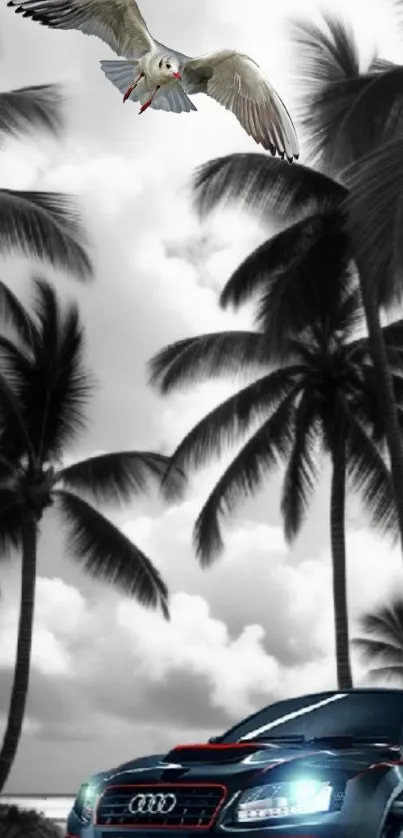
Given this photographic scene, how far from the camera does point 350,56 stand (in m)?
27.1

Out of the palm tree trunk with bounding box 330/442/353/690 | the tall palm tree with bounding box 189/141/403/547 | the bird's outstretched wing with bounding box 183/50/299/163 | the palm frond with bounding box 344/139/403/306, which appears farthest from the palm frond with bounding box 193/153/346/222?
the bird's outstretched wing with bounding box 183/50/299/163

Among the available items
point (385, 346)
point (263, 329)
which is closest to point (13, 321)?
point (263, 329)

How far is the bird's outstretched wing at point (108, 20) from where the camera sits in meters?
7.68

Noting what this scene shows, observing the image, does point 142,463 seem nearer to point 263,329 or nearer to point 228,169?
point 263,329

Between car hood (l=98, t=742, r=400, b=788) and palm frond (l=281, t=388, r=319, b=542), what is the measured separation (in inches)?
884

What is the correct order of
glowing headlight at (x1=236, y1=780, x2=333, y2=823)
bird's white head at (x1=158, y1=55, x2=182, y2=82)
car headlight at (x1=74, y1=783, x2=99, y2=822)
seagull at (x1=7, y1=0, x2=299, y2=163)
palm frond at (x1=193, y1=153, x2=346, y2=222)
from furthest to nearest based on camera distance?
palm frond at (x1=193, y1=153, x2=346, y2=222) < seagull at (x1=7, y1=0, x2=299, y2=163) < bird's white head at (x1=158, y1=55, x2=182, y2=82) < car headlight at (x1=74, y1=783, x2=99, y2=822) < glowing headlight at (x1=236, y1=780, x2=333, y2=823)

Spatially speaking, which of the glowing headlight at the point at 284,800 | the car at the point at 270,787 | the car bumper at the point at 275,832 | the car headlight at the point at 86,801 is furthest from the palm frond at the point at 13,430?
the glowing headlight at the point at 284,800

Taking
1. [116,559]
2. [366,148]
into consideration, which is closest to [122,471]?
[116,559]

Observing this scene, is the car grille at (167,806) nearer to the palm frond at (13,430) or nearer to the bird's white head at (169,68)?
the bird's white head at (169,68)

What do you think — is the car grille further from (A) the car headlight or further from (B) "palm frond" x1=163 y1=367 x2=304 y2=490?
(B) "palm frond" x1=163 y1=367 x2=304 y2=490

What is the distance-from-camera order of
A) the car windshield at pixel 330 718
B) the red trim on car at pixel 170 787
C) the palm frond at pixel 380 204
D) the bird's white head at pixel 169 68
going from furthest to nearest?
the palm frond at pixel 380 204, the bird's white head at pixel 169 68, the car windshield at pixel 330 718, the red trim on car at pixel 170 787

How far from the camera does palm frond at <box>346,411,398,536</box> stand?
92.1ft

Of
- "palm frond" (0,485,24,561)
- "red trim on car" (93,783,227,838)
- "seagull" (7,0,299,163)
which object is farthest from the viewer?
"palm frond" (0,485,24,561)

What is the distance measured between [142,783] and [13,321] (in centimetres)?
2358
